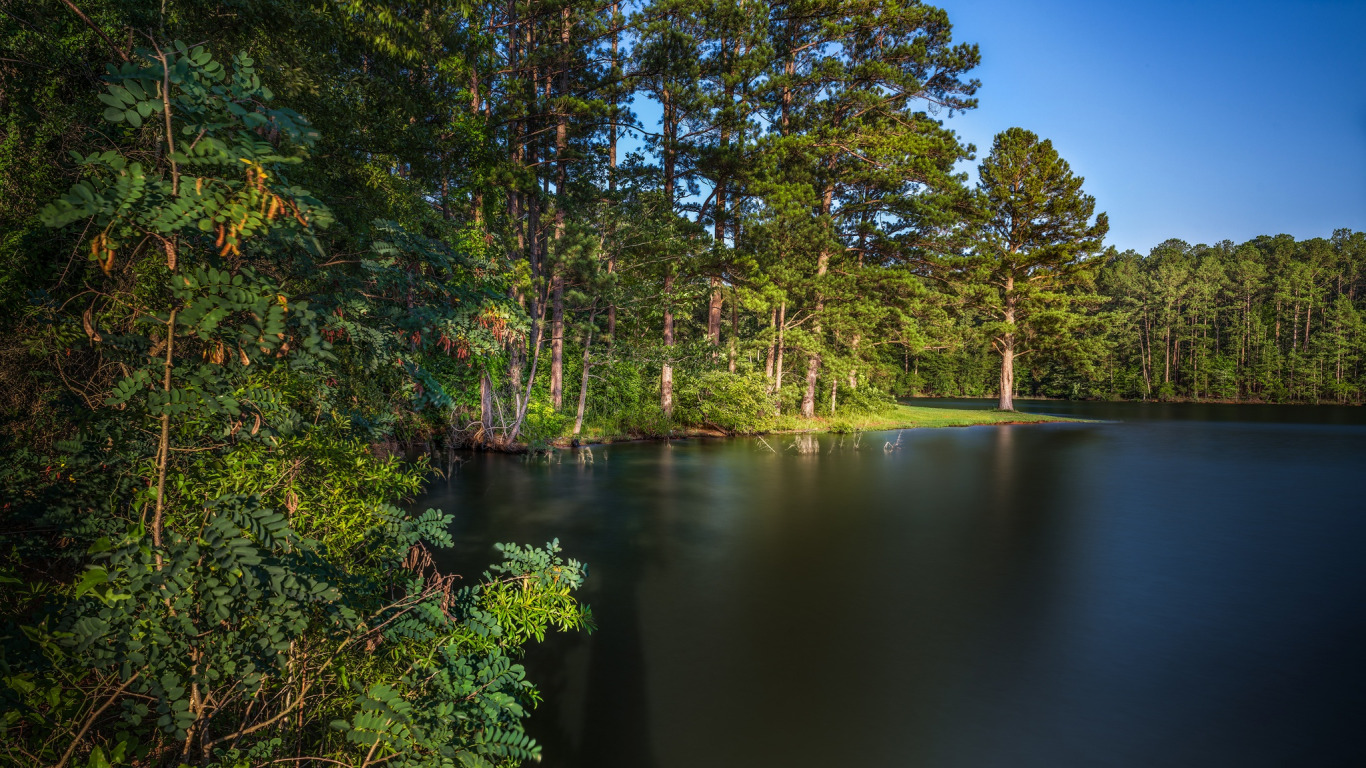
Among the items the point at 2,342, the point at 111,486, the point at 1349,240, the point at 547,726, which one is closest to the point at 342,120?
the point at 2,342

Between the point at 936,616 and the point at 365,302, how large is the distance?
7.17 meters

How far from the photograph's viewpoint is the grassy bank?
20781mm

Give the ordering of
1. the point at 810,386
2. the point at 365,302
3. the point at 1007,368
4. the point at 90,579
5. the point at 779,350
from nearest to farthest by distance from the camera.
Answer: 1. the point at 90,579
2. the point at 365,302
3. the point at 779,350
4. the point at 810,386
5. the point at 1007,368

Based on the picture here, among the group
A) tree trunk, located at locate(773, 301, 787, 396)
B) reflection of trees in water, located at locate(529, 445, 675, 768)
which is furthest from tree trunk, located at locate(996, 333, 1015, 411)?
reflection of trees in water, located at locate(529, 445, 675, 768)

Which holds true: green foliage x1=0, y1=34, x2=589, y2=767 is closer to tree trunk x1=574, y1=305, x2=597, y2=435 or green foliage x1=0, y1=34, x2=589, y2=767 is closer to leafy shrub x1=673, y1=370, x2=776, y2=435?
tree trunk x1=574, y1=305, x2=597, y2=435

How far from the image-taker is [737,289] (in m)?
21.6

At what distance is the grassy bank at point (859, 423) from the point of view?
2078 cm

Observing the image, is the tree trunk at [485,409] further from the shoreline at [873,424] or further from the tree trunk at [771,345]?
the tree trunk at [771,345]

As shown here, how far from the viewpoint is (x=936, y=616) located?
768 cm

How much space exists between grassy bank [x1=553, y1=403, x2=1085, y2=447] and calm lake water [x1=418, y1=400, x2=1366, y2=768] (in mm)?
3721

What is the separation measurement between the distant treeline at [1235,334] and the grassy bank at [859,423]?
1739 centimetres

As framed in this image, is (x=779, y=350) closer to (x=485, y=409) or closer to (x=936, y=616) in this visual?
(x=485, y=409)

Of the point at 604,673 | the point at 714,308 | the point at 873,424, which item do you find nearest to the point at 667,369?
the point at 714,308

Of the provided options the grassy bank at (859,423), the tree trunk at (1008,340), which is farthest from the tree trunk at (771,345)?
the tree trunk at (1008,340)
